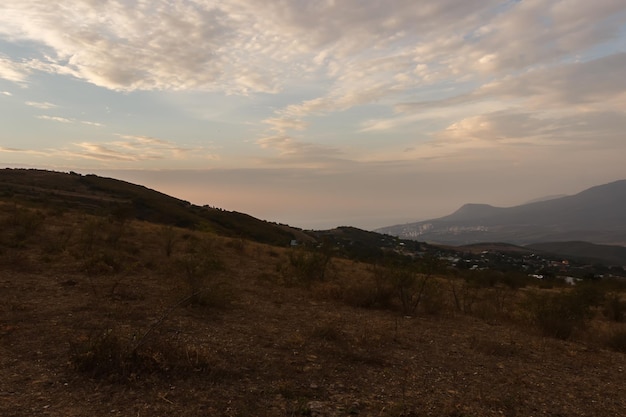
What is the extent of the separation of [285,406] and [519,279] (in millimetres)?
29554

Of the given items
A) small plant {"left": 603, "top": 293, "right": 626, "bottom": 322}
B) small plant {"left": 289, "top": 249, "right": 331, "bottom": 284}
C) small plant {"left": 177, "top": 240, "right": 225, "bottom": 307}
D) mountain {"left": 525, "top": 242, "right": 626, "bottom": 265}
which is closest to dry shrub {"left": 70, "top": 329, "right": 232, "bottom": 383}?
small plant {"left": 177, "top": 240, "right": 225, "bottom": 307}

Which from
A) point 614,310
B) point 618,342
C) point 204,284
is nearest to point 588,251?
point 614,310

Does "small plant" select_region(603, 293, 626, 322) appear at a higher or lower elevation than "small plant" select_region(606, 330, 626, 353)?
lower

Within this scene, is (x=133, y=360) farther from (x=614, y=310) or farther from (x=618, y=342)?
(x=614, y=310)

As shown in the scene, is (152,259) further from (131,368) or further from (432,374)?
(432,374)

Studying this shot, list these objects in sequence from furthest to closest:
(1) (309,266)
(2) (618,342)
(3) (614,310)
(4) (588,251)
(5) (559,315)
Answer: (4) (588,251) → (3) (614,310) → (1) (309,266) → (5) (559,315) → (2) (618,342)

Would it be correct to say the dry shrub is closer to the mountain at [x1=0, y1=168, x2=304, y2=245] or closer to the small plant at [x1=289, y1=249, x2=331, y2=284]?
the small plant at [x1=289, y1=249, x2=331, y2=284]

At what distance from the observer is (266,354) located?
24.7ft

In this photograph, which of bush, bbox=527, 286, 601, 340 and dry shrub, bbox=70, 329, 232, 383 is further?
bush, bbox=527, 286, 601, 340

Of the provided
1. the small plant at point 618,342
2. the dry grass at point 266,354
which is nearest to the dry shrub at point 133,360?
the dry grass at point 266,354

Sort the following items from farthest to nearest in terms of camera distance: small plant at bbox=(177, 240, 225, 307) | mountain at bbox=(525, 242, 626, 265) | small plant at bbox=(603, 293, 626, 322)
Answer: mountain at bbox=(525, 242, 626, 265) → small plant at bbox=(603, 293, 626, 322) → small plant at bbox=(177, 240, 225, 307)

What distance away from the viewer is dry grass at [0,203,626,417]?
561cm

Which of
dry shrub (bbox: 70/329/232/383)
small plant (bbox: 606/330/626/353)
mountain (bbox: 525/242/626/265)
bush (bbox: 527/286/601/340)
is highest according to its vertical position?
dry shrub (bbox: 70/329/232/383)

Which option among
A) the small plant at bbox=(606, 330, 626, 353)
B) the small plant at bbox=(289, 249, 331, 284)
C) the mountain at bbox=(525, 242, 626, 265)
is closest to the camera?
the small plant at bbox=(606, 330, 626, 353)
